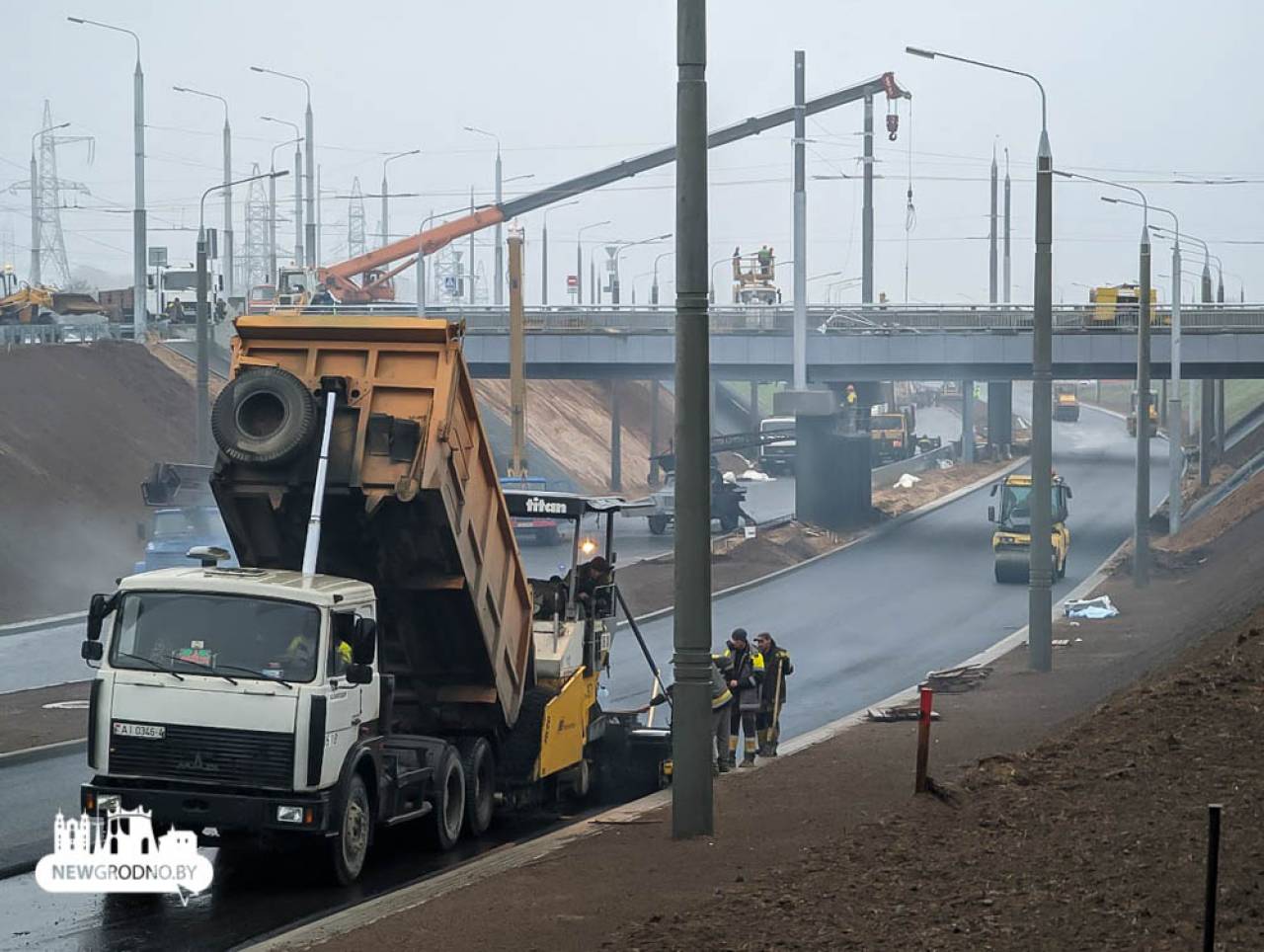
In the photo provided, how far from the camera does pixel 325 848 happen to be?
1277 centimetres

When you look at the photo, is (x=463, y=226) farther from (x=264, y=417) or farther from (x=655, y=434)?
(x=264, y=417)

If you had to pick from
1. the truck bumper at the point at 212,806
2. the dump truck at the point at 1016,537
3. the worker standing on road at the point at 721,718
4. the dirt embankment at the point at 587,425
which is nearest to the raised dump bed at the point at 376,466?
the truck bumper at the point at 212,806

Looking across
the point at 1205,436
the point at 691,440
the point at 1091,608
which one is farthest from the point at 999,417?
the point at 691,440

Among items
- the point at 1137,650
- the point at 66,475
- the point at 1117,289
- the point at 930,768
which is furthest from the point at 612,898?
the point at 1117,289

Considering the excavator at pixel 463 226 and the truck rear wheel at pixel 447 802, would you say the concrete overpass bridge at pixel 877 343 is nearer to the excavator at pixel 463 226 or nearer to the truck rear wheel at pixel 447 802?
the excavator at pixel 463 226

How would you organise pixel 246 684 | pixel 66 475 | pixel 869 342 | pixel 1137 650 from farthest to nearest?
pixel 869 342 < pixel 66 475 < pixel 1137 650 < pixel 246 684

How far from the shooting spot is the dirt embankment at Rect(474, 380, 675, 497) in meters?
80.4

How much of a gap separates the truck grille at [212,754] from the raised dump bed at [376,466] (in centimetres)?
220

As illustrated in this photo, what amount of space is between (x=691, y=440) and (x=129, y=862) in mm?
5015

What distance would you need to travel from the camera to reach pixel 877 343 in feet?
179

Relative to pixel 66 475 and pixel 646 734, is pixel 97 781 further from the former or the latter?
pixel 66 475

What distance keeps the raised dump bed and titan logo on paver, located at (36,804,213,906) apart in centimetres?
265

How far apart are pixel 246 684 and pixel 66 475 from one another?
1508 inches

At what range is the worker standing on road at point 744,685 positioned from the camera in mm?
19094
